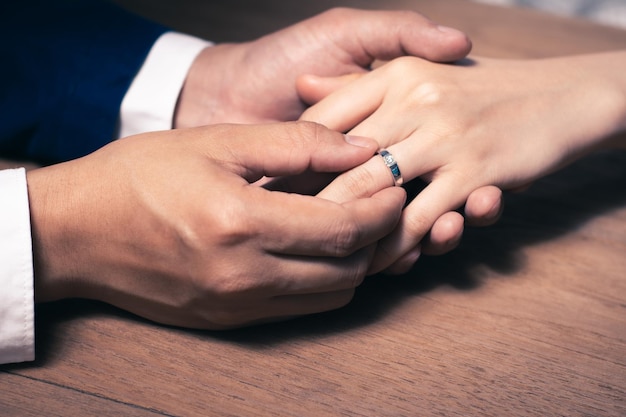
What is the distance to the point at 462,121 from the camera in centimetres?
67

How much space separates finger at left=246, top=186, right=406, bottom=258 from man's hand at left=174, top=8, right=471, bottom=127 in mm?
252

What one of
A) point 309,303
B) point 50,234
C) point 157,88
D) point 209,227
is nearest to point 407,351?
point 309,303

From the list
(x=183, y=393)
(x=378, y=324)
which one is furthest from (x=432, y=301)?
(x=183, y=393)

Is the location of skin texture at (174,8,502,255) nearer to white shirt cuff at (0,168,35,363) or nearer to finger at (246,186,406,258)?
finger at (246,186,406,258)

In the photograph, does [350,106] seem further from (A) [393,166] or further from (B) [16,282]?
(B) [16,282]

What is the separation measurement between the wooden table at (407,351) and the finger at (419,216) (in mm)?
49

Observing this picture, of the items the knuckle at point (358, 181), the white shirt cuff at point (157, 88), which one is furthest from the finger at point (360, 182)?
the white shirt cuff at point (157, 88)

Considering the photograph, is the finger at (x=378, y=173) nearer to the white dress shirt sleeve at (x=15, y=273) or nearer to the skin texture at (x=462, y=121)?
the skin texture at (x=462, y=121)

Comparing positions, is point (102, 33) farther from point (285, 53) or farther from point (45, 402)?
point (45, 402)

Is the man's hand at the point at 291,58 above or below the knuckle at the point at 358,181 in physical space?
above

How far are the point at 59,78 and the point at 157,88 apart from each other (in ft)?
0.37

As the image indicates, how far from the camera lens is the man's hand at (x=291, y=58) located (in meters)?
0.73

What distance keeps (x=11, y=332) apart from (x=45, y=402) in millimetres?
64

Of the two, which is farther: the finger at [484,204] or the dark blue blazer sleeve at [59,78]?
the dark blue blazer sleeve at [59,78]
